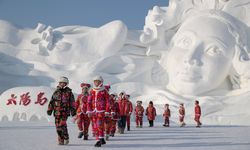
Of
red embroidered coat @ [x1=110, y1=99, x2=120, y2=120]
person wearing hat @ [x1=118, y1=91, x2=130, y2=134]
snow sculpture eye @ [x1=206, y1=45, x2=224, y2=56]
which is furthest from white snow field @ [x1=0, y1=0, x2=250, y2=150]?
red embroidered coat @ [x1=110, y1=99, x2=120, y2=120]

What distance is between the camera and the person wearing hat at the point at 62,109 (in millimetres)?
6082

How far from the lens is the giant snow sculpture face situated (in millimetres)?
16969

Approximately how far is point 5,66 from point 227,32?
36.6 feet

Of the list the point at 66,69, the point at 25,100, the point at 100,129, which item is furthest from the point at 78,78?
the point at 100,129

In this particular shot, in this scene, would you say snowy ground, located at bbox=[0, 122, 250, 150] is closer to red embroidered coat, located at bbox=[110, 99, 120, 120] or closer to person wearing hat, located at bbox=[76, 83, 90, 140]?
person wearing hat, located at bbox=[76, 83, 90, 140]

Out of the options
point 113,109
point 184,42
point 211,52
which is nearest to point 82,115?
point 113,109

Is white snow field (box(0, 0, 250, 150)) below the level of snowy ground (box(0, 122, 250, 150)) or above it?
above

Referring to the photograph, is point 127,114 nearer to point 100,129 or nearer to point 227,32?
point 100,129

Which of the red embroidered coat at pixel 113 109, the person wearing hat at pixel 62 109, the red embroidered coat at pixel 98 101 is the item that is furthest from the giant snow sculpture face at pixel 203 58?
the person wearing hat at pixel 62 109

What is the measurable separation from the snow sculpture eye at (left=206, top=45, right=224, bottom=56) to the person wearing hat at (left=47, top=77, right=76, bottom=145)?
11918 mm

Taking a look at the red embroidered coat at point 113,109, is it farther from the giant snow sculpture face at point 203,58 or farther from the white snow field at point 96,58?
the giant snow sculpture face at point 203,58

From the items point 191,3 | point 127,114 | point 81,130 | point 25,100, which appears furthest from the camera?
point 191,3

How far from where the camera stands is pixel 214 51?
56.3 feet

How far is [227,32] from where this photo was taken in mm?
17609
